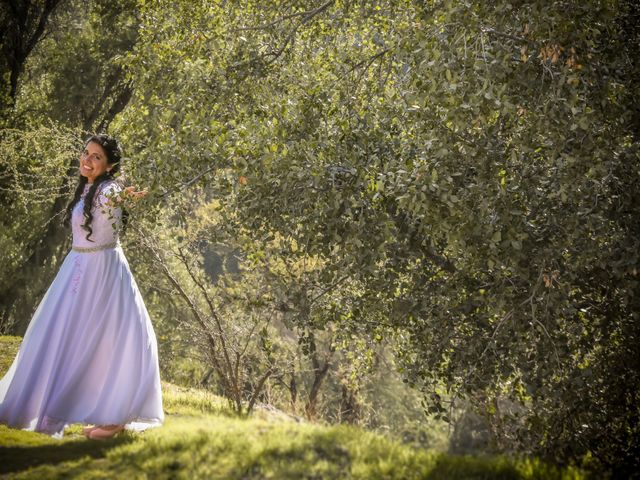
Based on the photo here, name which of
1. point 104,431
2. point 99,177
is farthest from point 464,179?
point 104,431

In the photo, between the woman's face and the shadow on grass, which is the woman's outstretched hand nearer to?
the woman's face

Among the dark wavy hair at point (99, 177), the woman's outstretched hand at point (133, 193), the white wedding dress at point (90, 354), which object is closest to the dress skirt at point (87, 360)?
the white wedding dress at point (90, 354)

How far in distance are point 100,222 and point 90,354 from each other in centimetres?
139

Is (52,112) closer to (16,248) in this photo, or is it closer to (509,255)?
(16,248)

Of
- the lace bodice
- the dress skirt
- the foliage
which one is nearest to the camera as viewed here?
the foliage

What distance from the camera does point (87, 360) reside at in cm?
623

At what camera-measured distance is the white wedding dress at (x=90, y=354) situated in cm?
605

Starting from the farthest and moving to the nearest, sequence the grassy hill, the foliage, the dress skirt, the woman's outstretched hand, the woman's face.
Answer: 1. the woman's face
2. the woman's outstretched hand
3. the dress skirt
4. the foliage
5. the grassy hill

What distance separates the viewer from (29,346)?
20.7ft

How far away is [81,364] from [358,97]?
14.7ft

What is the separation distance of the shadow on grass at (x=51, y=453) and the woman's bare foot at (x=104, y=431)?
0.10m

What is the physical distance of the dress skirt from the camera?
6051 millimetres

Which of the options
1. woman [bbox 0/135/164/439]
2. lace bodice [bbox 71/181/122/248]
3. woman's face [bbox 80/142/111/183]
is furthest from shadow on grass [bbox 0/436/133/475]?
woman's face [bbox 80/142/111/183]

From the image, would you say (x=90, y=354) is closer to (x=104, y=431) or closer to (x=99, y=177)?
(x=104, y=431)
